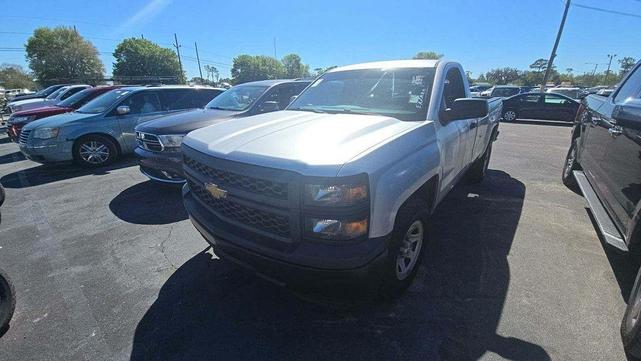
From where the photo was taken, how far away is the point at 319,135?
91.0 inches

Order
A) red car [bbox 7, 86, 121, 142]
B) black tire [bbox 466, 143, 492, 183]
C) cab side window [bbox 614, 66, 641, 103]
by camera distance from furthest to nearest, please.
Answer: red car [bbox 7, 86, 121, 142] < black tire [bbox 466, 143, 492, 183] < cab side window [bbox 614, 66, 641, 103]

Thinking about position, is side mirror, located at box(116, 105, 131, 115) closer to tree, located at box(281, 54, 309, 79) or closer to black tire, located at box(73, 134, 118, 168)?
black tire, located at box(73, 134, 118, 168)

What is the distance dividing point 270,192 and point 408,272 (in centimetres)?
142

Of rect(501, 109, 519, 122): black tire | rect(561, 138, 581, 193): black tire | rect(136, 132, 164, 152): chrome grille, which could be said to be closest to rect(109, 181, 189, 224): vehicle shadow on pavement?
rect(136, 132, 164, 152): chrome grille

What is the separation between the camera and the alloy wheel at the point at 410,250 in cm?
253

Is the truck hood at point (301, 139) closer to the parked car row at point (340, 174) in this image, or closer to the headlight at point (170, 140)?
the parked car row at point (340, 174)

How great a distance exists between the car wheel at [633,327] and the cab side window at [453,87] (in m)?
2.25

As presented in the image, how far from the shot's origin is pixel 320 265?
1.87 metres

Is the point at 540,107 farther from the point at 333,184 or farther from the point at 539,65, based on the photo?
the point at 539,65

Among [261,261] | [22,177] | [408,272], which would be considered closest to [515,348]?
[408,272]

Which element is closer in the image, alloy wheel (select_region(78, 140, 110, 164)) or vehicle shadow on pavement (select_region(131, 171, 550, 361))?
vehicle shadow on pavement (select_region(131, 171, 550, 361))

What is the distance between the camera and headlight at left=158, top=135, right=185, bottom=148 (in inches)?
189

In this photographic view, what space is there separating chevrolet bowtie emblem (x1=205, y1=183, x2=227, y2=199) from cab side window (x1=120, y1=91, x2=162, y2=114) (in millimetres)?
6094

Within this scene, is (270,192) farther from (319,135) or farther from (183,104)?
(183,104)
